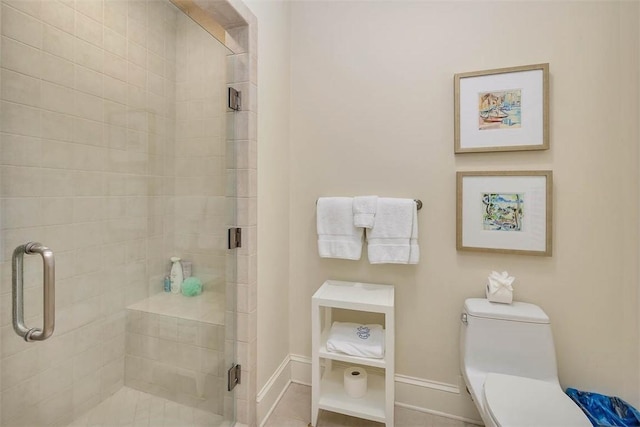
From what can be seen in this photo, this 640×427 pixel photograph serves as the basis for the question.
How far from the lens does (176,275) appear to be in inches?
53.3

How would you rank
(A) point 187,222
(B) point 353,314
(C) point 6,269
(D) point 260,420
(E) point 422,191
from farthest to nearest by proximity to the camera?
(B) point 353,314
(E) point 422,191
(D) point 260,420
(A) point 187,222
(C) point 6,269

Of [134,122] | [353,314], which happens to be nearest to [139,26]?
[134,122]

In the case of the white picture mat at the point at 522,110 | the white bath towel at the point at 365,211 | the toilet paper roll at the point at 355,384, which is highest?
the white picture mat at the point at 522,110

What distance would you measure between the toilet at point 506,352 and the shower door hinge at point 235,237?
3.78 ft

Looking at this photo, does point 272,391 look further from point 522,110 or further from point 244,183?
point 522,110

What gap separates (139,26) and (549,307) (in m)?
2.19

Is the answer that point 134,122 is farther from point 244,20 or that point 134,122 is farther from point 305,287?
point 305,287

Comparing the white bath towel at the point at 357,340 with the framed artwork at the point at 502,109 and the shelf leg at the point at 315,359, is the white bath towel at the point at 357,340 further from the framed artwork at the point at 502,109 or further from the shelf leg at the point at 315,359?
the framed artwork at the point at 502,109

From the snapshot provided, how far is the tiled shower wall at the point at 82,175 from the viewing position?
0.91 meters

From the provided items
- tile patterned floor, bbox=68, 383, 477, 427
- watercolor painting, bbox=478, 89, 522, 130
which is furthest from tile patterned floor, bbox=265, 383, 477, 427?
watercolor painting, bbox=478, 89, 522, 130

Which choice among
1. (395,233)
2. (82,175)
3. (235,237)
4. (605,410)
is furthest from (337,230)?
(605,410)

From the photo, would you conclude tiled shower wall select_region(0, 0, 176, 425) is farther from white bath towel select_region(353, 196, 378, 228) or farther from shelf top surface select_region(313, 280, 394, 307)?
white bath towel select_region(353, 196, 378, 228)

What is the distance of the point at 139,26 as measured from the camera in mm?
1201

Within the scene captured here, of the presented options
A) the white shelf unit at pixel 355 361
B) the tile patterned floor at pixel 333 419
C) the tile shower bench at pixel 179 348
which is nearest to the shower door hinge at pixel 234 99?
the tile shower bench at pixel 179 348
